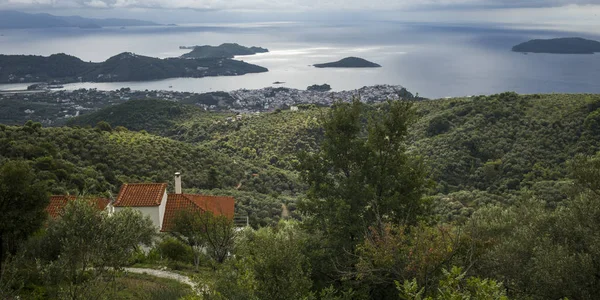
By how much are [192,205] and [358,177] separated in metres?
8.62

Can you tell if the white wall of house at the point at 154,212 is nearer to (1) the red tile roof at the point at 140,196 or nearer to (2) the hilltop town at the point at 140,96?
(1) the red tile roof at the point at 140,196

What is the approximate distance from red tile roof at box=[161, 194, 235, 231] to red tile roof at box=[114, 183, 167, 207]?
874 mm

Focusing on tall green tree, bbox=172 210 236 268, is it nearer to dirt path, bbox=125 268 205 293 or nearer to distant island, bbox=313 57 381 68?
dirt path, bbox=125 268 205 293

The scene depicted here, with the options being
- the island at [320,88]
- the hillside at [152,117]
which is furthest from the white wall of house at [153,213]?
the island at [320,88]

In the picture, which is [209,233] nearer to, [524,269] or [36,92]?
[524,269]

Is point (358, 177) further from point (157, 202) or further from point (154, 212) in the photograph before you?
point (154, 212)

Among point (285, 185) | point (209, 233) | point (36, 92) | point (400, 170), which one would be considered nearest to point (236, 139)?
point (285, 185)

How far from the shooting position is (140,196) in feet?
52.8

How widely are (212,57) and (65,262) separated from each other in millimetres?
150510

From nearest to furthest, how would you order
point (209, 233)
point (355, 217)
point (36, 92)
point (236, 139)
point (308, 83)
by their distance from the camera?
1. point (355, 217)
2. point (209, 233)
3. point (236, 139)
4. point (36, 92)
5. point (308, 83)

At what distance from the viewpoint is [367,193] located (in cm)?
1035

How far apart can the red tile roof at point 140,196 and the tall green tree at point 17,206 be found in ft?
15.1

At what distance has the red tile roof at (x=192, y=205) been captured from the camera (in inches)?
645

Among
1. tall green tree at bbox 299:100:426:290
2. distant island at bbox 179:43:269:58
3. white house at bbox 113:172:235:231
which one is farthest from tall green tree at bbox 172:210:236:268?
distant island at bbox 179:43:269:58
